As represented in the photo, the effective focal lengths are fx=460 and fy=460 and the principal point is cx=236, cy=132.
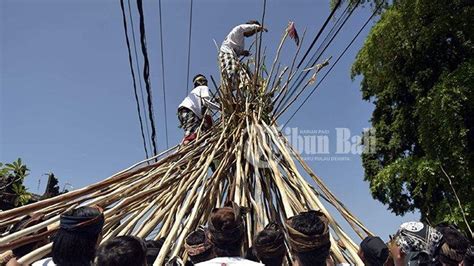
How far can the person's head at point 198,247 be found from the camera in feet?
4.60

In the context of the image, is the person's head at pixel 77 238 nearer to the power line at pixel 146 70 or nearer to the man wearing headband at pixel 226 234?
the man wearing headband at pixel 226 234

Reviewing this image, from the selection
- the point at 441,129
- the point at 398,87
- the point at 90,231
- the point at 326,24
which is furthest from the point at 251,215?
the point at 398,87

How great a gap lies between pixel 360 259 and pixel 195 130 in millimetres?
1594

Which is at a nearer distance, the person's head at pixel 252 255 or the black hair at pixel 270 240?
the black hair at pixel 270 240

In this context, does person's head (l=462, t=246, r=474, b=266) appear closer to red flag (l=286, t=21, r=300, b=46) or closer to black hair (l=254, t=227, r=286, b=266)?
black hair (l=254, t=227, r=286, b=266)

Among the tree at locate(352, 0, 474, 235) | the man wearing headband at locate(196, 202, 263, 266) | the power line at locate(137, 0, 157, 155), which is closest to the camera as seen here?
the man wearing headband at locate(196, 202, 263, 266)

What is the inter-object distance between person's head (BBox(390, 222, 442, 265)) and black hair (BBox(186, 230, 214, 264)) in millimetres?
546

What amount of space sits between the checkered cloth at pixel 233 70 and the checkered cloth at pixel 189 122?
1.13ft

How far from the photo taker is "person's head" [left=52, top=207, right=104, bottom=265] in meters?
1.03

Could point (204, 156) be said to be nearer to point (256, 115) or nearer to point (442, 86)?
point (256, 115)

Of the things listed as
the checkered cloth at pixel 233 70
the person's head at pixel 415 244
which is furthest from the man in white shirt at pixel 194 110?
the person's head at pixel 415 244

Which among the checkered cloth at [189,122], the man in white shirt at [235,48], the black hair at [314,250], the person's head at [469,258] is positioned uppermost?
the man in white shirt at [235,48]

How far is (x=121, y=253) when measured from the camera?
38.6 inches

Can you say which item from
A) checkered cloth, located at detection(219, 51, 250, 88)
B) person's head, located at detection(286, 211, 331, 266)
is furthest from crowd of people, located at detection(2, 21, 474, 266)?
checkered cloth, located at detection(219, 51, 250, 88)
